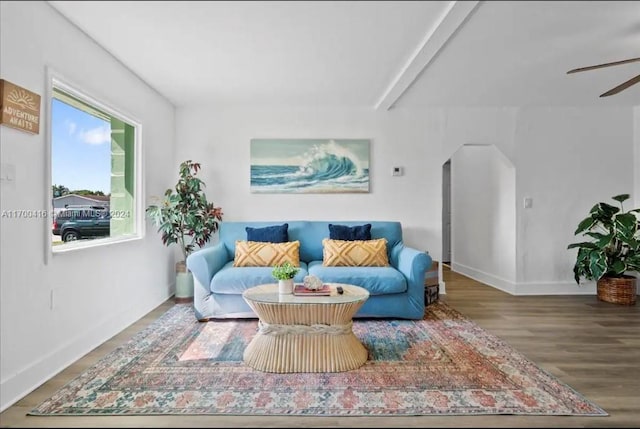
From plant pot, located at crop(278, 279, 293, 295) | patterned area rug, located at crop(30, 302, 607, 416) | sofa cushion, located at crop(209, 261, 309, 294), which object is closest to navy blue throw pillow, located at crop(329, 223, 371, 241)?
sofa cushion, located at crop(209, 261, 309, 294)

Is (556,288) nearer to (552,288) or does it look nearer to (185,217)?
(552,288)

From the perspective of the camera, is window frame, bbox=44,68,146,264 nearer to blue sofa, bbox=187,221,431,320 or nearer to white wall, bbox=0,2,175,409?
white wall, bbox=0,2,175,409

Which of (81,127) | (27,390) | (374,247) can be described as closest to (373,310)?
(374,247)

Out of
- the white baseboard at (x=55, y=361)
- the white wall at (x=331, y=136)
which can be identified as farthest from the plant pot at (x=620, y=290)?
the white baseboard at (x=55, y=361)

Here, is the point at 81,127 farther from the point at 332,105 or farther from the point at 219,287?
the point at 332,105

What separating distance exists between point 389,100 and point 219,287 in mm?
2701

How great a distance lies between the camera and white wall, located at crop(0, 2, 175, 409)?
2.15 m

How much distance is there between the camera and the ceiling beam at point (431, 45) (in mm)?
2414

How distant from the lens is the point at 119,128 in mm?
3682

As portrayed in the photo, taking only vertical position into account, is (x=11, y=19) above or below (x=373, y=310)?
above

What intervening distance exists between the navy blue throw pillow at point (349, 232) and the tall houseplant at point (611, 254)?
2.43m

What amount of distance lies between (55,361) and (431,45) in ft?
11.1

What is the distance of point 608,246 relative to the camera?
14.5ft

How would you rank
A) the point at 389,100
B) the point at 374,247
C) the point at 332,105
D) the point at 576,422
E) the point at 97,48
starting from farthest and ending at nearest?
the point at 332,105
the point at 389,100
the point at 374,247
the point at 97,48
the point at 576,422
